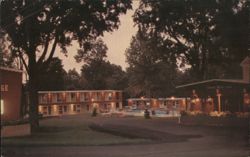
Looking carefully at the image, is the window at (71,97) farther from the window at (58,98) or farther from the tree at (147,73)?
the tree at (147,73)

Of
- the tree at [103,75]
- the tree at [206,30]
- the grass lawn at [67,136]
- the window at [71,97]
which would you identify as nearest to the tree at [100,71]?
the tree at [103,75]

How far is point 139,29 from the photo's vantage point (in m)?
25.0

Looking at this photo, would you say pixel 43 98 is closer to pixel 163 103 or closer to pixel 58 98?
pixel 58 98

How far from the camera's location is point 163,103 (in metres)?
22.4

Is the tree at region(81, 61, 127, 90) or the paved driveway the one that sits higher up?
the tree at region(81, 61, 127, 90)

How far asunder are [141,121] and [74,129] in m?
4.06

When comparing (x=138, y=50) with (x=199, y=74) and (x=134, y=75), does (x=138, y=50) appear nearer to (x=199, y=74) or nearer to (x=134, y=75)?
(x=134, y=75)

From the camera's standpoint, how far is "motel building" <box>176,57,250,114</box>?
20.4m

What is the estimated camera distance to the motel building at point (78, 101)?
24062 mm

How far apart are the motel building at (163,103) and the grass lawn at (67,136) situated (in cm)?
175

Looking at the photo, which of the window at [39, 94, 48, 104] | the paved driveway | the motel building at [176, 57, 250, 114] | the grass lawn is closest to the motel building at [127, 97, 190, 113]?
the motel building at [176, 57, 250, 114]

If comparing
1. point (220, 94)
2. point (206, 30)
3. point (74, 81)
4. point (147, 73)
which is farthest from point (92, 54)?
point (220, 94)

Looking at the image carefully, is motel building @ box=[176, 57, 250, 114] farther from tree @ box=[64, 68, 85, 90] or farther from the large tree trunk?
the large tree trunk

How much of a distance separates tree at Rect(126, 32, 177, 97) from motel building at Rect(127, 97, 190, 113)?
1.37 feet
